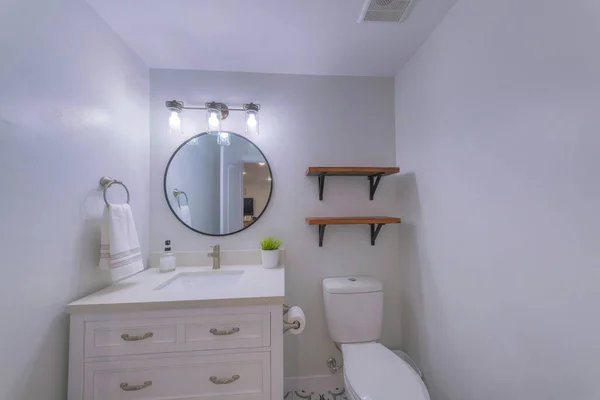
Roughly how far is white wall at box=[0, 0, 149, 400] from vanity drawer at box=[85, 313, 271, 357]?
6.2 inches

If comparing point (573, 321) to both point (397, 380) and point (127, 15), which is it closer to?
point (397, 380)

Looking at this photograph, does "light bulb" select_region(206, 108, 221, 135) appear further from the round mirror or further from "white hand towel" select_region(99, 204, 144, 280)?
"white hand towel" select_region(99, 204, 144, 280)

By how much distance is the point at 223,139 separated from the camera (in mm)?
1597

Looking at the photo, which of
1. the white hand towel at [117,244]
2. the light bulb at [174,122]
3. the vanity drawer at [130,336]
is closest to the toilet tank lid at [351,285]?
the vanity drawer at [130,336]

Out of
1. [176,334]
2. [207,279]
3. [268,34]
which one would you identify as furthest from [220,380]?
[268,34]

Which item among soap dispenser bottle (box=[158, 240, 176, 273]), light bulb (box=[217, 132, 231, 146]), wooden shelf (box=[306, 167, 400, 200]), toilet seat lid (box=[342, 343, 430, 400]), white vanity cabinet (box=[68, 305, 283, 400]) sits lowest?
toilet seat lid (box=[342, 343, 430, 400])

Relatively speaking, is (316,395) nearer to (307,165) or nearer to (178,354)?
(178,354)

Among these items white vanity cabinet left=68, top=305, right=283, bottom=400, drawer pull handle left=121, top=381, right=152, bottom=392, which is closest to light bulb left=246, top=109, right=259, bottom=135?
white vanity cabinet left=68, top=305, right=283, bottom=400

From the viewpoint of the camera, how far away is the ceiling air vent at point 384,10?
1076mm

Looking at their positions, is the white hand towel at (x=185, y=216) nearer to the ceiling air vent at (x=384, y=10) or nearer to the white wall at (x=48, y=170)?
the white wall at (x=48, y=170)

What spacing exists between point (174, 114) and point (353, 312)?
1.72 meters

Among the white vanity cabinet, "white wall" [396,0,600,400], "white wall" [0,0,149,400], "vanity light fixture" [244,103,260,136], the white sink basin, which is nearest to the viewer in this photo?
"white wall" [396,0,600,400]

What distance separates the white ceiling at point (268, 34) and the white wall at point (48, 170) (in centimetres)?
22

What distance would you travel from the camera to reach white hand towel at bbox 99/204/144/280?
1.09 metres
